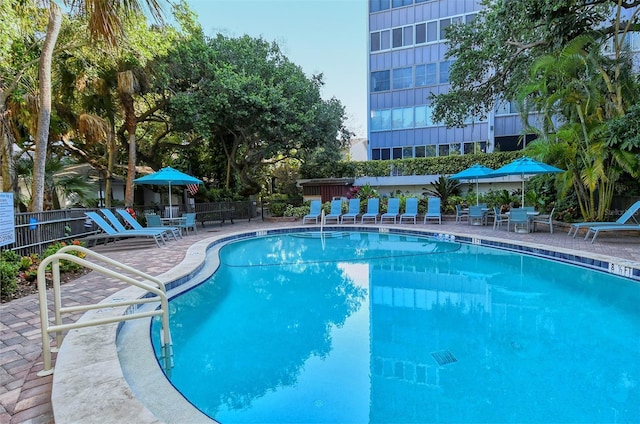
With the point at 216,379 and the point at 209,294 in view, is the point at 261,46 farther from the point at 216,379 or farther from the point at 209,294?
the point at 216,379

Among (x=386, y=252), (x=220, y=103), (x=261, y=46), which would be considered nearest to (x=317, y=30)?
(x=261, y=46)

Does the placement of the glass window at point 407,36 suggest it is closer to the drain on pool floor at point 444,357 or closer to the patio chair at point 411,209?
the patio chair at point 411,209

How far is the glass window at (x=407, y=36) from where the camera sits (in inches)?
961

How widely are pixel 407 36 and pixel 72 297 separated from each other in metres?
25.4

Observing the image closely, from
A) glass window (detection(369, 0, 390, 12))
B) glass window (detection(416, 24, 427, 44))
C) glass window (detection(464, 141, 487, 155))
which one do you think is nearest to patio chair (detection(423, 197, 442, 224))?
glass window (detection(464, 141, 487, 155))

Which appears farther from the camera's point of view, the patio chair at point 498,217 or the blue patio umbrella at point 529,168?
the patio chair at point 498,217

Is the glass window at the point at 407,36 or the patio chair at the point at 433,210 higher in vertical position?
the glass window at the point at 407,36

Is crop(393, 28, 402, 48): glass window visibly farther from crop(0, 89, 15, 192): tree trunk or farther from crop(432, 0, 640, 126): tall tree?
crop(0, 89, 15, 192): tree trunk

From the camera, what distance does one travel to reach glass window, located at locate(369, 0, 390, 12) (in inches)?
984

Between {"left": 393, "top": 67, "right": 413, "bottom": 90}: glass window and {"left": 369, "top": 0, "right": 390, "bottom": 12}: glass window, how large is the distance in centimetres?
444

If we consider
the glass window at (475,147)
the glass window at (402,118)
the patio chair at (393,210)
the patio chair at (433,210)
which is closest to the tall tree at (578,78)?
the patio chair at (433,210)

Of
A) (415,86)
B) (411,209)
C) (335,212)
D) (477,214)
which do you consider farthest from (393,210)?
(415,86)

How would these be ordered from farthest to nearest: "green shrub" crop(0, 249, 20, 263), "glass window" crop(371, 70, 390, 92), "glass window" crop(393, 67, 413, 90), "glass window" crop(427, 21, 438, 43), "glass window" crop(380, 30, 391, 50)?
"glass window" crop(371, 70, 390, 92) → "glass window" crop(380, 30, 391, 50) → "glass window" crop(393, 67, 413, 90) → "glass window" crop(427, 21, 438, 43) → "green shrub" crop(0, 249, 20, 263)

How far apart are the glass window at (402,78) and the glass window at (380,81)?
1.64ft
